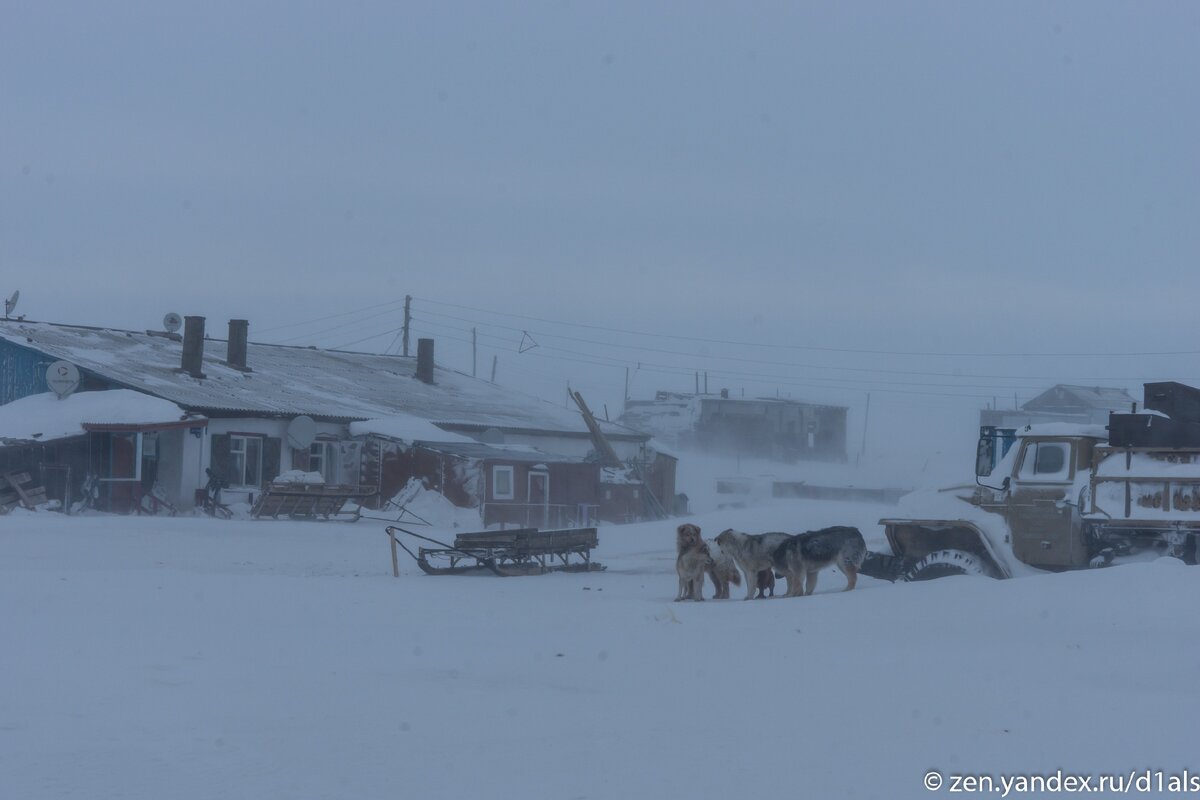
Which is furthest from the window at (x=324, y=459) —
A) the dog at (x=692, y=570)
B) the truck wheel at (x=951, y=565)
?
the truck wheel at (x=951, y=565)

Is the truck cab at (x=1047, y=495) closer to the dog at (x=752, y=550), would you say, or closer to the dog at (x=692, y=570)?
the dog at (x=752, y=550)

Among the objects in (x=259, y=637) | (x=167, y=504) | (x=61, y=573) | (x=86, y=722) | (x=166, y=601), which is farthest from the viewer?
(x=167, y=504)

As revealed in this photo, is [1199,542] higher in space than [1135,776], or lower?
higher

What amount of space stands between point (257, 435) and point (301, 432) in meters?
1.27

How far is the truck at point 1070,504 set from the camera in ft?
51.5

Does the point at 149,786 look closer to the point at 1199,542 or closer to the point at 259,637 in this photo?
the point at 259,637

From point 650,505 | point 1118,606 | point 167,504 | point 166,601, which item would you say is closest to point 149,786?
point 166,601

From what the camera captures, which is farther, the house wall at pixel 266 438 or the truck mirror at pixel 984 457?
the house wall at pixel 266 438

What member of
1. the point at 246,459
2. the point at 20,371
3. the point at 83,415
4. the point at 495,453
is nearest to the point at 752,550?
the point at 495,453

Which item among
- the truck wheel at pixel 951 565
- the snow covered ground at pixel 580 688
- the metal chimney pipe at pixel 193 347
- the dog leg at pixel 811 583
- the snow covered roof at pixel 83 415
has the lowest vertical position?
the snow covered ground at pixel 580 688

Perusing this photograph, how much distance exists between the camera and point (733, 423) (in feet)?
310

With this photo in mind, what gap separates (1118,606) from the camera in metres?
12.9

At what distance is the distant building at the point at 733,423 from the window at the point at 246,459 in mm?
58208

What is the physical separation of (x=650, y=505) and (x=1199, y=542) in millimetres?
31820
